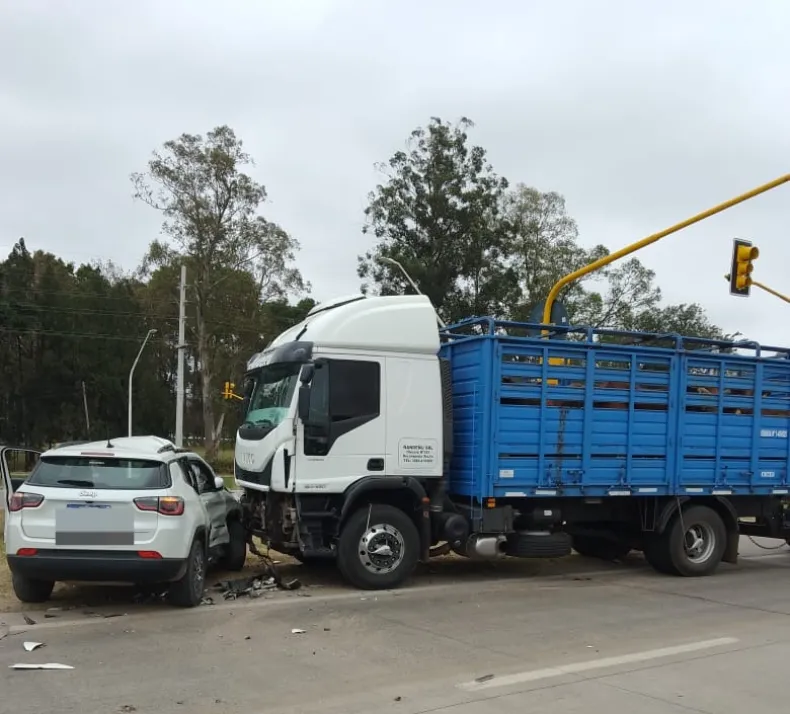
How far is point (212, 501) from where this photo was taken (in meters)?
9.63

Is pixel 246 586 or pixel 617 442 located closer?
pixel 246 586

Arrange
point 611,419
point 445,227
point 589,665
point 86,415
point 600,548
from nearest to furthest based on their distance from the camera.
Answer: point 589,665 < point 611,419 < point 600,548 < point 445,227 < point 86,415

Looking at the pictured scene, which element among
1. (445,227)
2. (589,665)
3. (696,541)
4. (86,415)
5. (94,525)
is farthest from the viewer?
(86,415)

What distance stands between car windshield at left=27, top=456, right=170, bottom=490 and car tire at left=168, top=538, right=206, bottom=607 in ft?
2.68

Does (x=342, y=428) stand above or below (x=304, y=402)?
below

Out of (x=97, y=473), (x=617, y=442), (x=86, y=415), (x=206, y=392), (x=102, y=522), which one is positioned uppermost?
(x=617, y=442)

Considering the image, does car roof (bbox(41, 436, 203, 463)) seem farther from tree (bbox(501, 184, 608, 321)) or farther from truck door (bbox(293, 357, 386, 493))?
tree (bbox(501, 184, 608, 321))

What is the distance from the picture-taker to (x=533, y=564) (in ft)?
39.5

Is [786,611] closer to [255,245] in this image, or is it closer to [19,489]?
[19,489]

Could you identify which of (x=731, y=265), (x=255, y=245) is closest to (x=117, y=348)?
(x=255, y=245)

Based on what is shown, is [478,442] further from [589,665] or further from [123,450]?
[123,450]

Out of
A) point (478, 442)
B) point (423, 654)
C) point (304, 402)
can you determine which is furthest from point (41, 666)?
point (478, 442)

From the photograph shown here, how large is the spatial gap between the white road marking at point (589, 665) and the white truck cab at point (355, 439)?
336 cm

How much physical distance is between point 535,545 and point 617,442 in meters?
1.68
